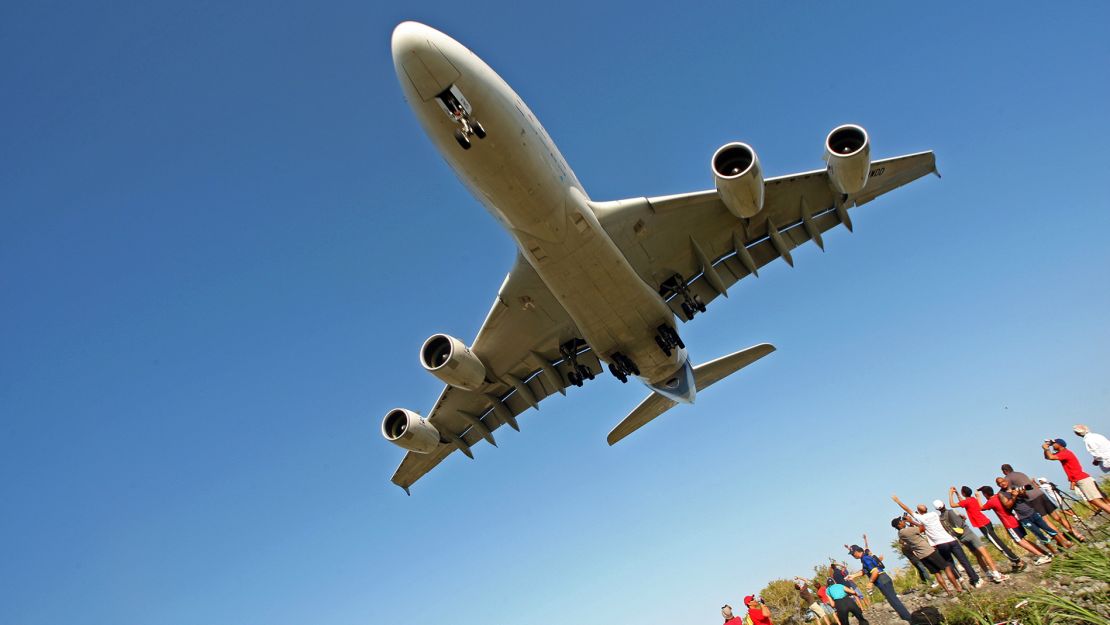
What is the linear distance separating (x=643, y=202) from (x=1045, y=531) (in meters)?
9.49

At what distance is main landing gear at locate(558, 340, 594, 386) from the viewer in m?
17.2

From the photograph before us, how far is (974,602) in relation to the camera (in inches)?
301

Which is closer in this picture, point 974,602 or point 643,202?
point 974,602

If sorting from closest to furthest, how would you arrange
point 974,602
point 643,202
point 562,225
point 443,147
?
point 974,602
point 443,147
point 562,225
point 643,202

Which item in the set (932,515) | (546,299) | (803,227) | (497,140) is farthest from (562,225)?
(932,515)

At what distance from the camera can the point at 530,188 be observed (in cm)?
1169

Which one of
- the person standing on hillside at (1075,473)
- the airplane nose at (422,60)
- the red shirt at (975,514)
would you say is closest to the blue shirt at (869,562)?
the red shirt at (975,514)

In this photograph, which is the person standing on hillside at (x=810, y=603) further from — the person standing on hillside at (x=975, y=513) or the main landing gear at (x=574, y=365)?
the main landing gear at (x=574, y=365)

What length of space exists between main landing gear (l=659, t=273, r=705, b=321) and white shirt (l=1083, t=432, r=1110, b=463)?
8.49 metres

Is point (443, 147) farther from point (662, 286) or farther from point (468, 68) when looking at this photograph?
point (662, 286)

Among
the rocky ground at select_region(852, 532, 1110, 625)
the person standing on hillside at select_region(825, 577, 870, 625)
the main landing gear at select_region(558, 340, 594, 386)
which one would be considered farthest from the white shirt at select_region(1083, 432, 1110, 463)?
the main landing gear at select_region(558, 340, 594, 386)

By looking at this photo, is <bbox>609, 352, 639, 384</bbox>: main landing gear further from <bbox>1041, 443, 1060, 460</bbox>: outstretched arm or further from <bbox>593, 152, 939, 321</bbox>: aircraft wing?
<bbox>1041, 443, 1060, 460</bbox>: outstretched arm

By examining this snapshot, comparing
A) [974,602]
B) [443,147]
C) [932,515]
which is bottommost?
[974,602]

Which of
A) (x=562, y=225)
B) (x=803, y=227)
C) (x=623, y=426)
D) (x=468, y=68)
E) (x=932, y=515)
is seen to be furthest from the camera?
(x=623, y=426)
